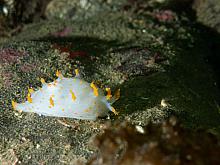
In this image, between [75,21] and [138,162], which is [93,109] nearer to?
[138,162]

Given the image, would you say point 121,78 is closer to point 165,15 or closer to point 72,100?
point 72,100

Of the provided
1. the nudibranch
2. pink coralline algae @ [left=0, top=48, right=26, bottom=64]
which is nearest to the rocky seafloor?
pink coralline algae @ [left=0, top=48, right=26, bottom=64]

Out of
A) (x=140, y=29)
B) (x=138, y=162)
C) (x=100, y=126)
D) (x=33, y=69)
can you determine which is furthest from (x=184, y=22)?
(x=138, y=162)

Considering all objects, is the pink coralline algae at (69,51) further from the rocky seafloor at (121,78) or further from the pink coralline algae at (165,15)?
the pink coralline algae at (165,15)

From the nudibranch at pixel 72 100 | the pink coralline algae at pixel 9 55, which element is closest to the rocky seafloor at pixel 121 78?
the pink coralline algae at pixel 9 55

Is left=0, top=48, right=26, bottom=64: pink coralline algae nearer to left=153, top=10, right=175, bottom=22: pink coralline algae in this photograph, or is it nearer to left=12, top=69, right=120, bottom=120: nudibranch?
left=12, top=69, right=120, bottom=120: nudibranch

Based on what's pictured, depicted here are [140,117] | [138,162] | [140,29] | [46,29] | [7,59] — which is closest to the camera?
[138,162]
